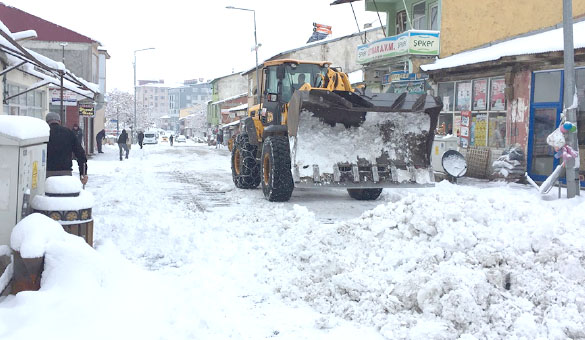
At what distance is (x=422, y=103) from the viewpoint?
10.4 meters

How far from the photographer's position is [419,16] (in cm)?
2225

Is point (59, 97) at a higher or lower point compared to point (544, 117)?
higher

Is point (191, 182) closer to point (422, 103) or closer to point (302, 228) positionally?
point (422, 103)

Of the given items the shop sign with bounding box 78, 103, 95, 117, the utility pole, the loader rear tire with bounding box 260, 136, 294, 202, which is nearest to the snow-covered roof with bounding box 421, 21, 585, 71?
the utility pole

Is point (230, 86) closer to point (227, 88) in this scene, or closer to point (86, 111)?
point (227, 88)

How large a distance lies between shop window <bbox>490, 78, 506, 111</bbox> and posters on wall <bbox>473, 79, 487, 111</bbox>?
0.30 meters

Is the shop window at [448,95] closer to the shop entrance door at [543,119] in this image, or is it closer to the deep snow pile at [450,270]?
the shop entrance door at [543,119]

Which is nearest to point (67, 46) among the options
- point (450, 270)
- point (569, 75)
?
point (569, 75)

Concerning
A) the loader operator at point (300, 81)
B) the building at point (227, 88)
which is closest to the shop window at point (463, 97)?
the loader operator at point (300, 81)

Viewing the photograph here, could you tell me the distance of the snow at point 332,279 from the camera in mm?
4012

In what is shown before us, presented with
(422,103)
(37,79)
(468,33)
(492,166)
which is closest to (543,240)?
(422,103)

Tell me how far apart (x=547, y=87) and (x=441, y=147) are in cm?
319

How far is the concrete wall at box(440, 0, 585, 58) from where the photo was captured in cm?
1727

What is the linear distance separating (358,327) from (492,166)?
12283mm
